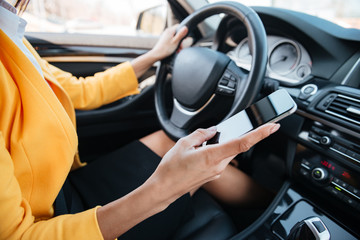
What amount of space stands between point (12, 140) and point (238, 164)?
2.97 ft

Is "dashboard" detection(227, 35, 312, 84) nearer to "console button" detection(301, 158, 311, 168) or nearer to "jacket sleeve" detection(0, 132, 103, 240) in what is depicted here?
"console button" detection(301, 158, 311, 168)

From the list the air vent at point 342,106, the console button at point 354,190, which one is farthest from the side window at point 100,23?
the console button at point 354,190

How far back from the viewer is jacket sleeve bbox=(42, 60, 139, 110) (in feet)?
3.26

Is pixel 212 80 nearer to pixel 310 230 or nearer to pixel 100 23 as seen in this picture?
pixel 310 230

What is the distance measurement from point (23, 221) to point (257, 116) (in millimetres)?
535

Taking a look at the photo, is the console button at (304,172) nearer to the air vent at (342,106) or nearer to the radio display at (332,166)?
the radio display at (332,166)

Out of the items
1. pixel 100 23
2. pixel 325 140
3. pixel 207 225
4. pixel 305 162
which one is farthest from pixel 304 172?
pixel 100 23

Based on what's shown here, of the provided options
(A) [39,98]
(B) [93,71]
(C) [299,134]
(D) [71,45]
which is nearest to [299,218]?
(C) [299,134]

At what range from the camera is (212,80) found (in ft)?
2.67

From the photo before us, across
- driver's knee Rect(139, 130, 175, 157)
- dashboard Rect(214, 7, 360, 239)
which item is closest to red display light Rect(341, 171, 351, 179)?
dashboard Rect(214, 7, 360, 239)

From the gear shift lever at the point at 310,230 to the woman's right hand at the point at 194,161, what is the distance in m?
0.36

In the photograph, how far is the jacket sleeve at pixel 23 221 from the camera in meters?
0.44

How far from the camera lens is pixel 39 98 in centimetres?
56

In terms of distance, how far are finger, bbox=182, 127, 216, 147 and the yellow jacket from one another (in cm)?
25
